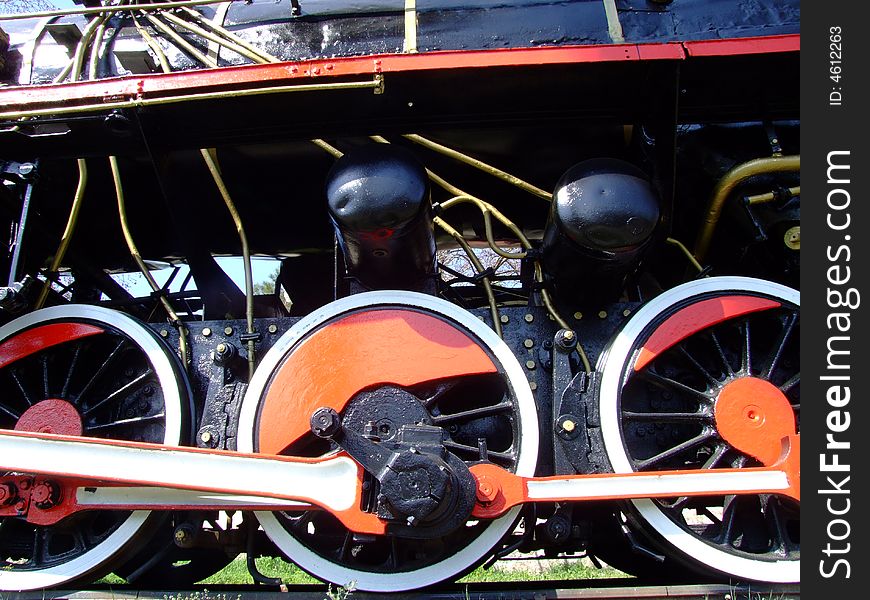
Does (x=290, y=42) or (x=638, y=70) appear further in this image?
(x=290, y=42)

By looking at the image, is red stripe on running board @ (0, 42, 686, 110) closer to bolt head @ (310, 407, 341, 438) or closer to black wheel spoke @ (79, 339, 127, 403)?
black wheel spoke @ (79, 339, 127, 403)

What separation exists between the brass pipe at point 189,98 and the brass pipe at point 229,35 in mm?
478

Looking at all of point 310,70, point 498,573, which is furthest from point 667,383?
point 498,573

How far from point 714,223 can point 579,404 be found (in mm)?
986

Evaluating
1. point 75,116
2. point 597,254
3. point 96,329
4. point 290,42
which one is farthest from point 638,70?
point 96,329

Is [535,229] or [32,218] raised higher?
[535,229]

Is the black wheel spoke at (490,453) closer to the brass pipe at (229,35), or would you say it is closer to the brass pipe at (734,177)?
the brass pipe at (734,177)

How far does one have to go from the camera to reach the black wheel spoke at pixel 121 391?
7.16 ft

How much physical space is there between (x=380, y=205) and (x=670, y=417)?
4.05 feet

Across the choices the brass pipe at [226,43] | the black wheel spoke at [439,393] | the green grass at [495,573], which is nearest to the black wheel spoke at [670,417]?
the black wheel spoke at [439,393]

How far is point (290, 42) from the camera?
2.66 meters

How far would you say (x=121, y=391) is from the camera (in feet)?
7.25
